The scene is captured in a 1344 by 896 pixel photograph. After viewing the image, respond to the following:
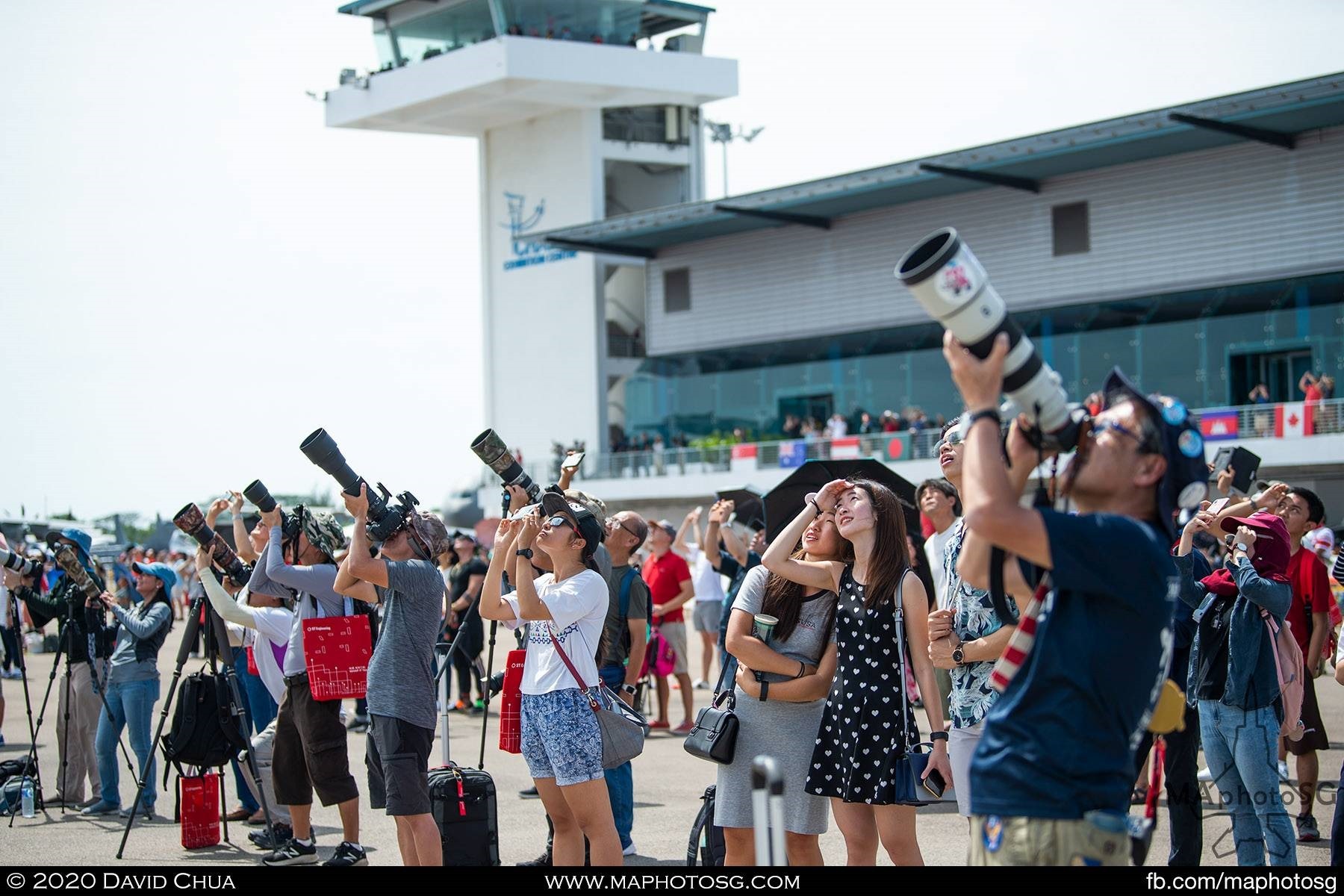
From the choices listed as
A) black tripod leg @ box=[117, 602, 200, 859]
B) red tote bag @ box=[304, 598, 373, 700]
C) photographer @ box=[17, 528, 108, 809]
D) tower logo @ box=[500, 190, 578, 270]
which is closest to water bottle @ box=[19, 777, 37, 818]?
photographer @ box=[17, 528, 108, 809]

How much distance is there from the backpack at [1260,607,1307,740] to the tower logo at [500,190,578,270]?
4660cm

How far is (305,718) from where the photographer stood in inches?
322

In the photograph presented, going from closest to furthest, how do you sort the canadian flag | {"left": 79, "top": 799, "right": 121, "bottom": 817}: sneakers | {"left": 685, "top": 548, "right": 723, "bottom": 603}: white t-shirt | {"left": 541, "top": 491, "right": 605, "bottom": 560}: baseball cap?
{"left": 541, "top": 491, "right": 605, "bottom": 560}: baseball cap → {"left": 79, "top": 799, "right": 121, "bottom": 817}: sneakers → {"left": 685, "top": 548, "right": 723, "bottom": 603}: white t-shirt → the canadian flag

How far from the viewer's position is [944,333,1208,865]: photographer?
11.5 ft

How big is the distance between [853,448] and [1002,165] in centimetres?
877

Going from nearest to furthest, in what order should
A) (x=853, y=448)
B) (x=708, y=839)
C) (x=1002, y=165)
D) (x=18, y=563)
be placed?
(x=708, y=839)
(x=18, y=563)
(x=853, y=448)
(x=1002, y=165)

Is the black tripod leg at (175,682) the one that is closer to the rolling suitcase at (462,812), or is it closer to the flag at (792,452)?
the rolling suitcase at (462,812)

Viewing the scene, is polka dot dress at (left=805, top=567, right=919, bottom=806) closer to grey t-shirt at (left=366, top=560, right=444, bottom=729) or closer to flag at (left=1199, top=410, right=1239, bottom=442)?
grey t-shirt at (left=366, top=560, right=444, bottom=729)

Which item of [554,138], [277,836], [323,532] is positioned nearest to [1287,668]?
[323,532]

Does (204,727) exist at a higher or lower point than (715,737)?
lower

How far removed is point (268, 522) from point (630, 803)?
8.75 ft

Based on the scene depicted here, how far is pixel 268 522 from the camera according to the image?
798 centimetres

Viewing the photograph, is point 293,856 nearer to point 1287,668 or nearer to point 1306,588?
point 1287,668
